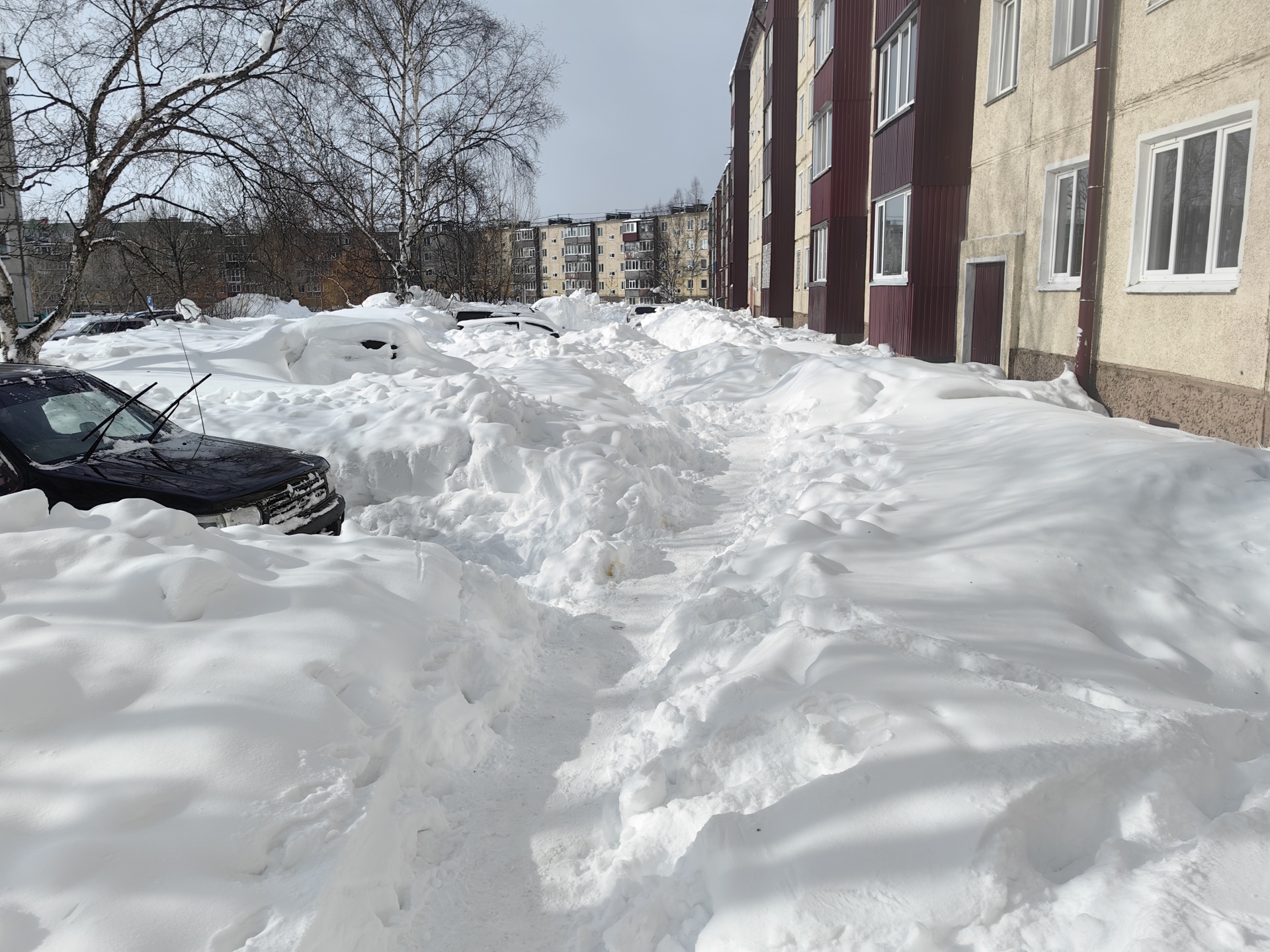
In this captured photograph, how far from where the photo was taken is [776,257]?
105 feet

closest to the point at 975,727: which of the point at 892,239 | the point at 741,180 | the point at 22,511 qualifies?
the point at 22,511

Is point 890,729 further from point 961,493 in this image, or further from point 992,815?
point 961,493

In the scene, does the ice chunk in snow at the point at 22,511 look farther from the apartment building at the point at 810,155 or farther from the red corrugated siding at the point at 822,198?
the red corrugated siding at the point at 822,198

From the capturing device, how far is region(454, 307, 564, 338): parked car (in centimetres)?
2112

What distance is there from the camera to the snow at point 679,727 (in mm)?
2223

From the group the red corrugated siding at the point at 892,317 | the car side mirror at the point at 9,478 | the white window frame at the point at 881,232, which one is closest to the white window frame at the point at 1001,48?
the white window frame at the point at 881,232

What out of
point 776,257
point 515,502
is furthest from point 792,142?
point 515,502

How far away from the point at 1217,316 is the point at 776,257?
2577 cm

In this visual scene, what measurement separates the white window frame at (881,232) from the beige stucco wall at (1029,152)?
1196 mm

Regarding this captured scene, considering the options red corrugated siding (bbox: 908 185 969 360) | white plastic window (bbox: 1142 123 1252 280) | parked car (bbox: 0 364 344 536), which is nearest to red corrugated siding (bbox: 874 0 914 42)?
red corrugated siding (bbox: 908 185 969 360)

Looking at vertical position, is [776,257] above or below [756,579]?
above

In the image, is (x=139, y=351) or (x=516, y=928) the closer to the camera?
(x=516, y=928)

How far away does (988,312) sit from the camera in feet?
42.5

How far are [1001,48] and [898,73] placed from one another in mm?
3189
